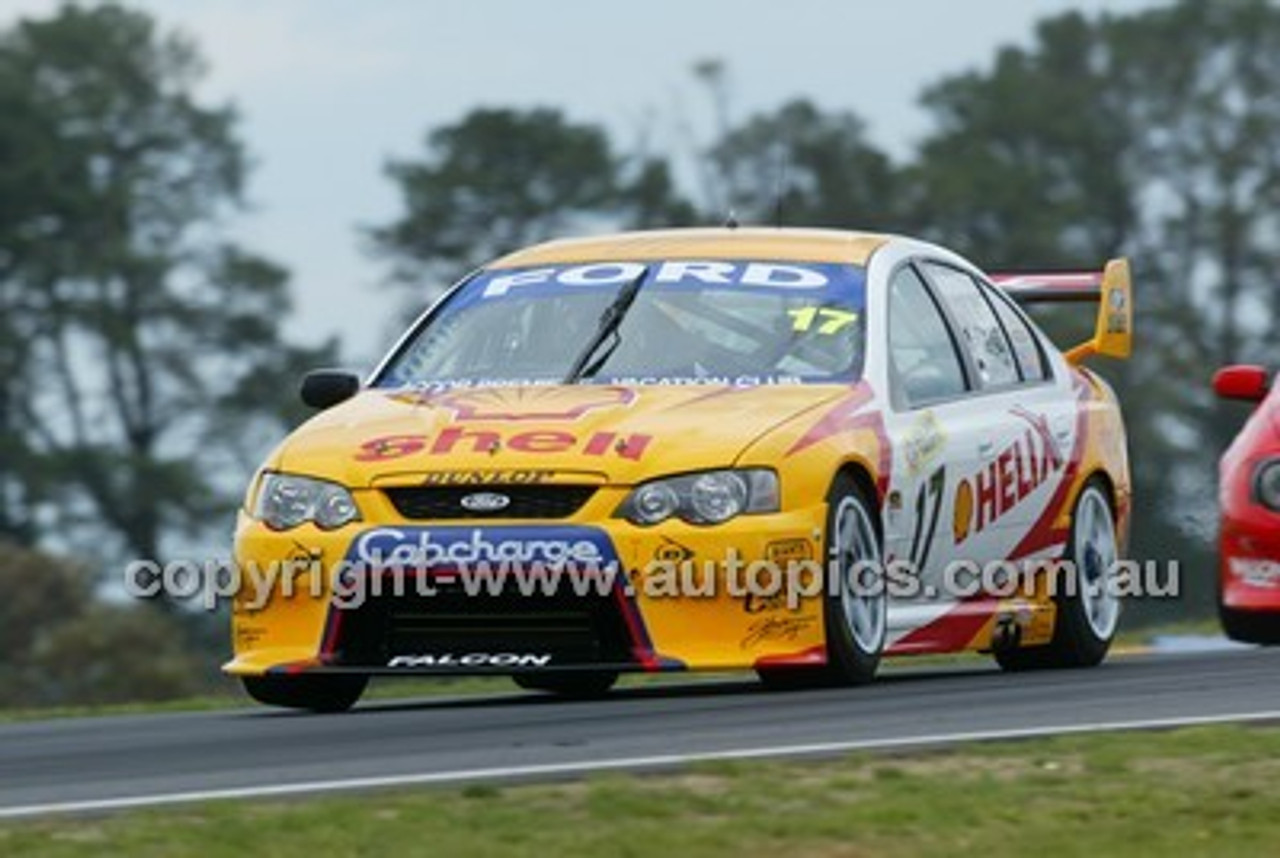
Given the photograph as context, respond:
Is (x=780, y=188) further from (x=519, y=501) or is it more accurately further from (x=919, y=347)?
(x=519, y=501)

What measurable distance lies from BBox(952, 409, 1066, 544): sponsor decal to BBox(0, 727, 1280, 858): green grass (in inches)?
134

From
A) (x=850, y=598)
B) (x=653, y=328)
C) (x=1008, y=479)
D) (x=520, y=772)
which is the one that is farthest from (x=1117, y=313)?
(x=520, y=772)

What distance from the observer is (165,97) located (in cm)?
7956

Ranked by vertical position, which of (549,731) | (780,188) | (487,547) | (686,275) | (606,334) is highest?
(780,188)

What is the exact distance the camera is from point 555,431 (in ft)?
33.4

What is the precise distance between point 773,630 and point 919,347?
1.73 m

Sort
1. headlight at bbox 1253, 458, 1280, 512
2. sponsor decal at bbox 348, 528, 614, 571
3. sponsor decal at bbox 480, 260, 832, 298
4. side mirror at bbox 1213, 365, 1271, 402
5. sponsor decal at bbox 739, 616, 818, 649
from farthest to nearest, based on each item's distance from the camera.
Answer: side mirror at bbox 1213, 365, 1271, 402
headlight at bbox 1253, 458, 1280, 512
sponsor decal at bbox 480, 260, 832, 298
sponsor decal at bbox 739, 616, 818, 649
sponsor decal at bbox 348, 528, 614, 571

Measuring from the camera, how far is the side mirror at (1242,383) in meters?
13.9

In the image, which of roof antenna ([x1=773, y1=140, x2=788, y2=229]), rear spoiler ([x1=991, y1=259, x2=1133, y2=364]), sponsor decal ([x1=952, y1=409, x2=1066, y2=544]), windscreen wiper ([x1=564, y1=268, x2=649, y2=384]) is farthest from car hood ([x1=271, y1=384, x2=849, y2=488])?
rear spoiler ([x1=991, y1=259, x2=1133, y2=364])

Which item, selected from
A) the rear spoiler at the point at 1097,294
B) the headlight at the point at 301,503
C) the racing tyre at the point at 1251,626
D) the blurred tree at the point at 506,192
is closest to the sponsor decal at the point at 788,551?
the headlight at the point at 301,503

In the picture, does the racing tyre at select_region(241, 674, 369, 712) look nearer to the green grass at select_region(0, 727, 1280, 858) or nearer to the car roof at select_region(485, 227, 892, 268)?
the car roof at select_region(485, 227, 892, 268)

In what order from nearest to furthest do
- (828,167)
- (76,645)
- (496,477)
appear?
(496,477), (76,645), (828,167)

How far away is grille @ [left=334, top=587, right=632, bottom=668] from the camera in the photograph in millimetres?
10000

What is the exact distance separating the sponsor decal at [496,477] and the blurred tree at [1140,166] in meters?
50.7
